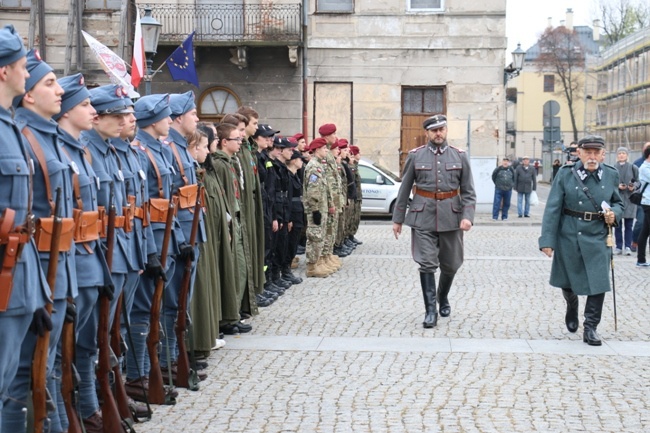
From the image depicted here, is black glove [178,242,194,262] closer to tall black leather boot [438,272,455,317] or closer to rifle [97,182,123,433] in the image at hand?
rifle [97,182,123,433]

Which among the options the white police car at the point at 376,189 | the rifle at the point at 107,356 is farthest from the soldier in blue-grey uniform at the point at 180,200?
the white police car at the point at 376,189

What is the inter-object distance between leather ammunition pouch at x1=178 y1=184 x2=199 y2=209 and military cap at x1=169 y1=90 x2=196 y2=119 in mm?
601

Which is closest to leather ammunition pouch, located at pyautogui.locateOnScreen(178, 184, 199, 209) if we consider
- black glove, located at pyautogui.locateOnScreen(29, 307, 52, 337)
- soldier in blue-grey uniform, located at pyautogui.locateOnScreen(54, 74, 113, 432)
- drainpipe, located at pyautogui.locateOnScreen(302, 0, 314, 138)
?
soldier in blue-grey uniform, located at pyautogui.locateOnScreen(54, 74, 113, 432)

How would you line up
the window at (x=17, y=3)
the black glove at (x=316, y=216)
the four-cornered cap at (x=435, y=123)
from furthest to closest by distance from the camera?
1. the window at (x=17, y=3)
2. the black glove at (x=316, y=216)
3. the four-cornered cap at (x=435, y=123)

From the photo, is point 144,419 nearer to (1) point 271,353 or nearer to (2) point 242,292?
(1) point 271,353

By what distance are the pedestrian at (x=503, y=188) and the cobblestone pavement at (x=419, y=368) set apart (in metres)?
14.8

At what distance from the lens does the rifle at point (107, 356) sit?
6.12m

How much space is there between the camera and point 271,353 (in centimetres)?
942

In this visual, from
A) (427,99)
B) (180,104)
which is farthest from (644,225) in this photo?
(427,99)

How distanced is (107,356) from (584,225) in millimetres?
5279

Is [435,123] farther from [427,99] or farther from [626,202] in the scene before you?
[427,99]

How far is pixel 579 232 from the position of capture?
10180 mm

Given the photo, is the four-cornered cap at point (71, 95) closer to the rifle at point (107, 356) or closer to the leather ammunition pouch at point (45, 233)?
the rifle at point (107, 356)

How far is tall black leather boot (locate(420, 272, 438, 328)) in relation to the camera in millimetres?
10859
